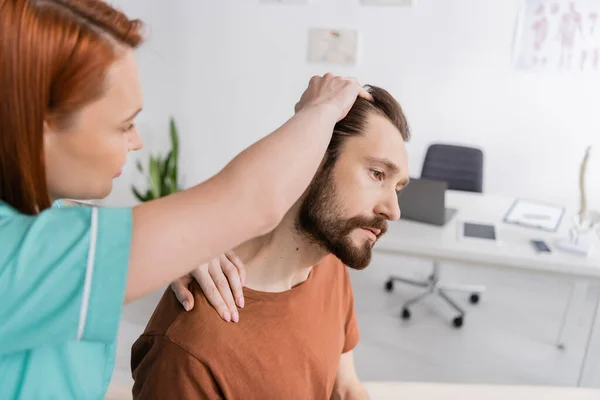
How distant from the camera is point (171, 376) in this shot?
92 cm

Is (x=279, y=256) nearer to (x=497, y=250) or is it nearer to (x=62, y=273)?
(x=62, y=273)

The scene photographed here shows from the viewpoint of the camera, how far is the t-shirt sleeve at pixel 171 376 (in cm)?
91

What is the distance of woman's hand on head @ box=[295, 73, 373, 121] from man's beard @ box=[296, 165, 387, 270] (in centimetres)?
29

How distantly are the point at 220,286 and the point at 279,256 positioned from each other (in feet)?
0.58

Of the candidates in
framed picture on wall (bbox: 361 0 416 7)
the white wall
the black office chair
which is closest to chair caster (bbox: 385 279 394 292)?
the black office chair

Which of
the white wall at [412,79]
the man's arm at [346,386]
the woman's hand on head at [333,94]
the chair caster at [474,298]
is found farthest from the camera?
the white wall at [412,79]

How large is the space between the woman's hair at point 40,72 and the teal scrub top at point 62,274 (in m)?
0.05

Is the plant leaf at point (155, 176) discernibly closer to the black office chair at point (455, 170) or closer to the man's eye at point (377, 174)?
the black office chair at point (455, 170)

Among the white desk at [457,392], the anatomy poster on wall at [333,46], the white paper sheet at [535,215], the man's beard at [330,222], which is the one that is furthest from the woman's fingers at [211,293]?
the anatomy poster on wall at [333,46]

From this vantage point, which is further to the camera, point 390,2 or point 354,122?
point 390,2

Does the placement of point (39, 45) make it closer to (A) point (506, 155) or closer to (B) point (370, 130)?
(B) point (370, 130)

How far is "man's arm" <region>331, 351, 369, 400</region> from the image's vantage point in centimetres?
131

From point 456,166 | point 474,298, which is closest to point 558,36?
point 456,166

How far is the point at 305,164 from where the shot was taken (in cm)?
66
